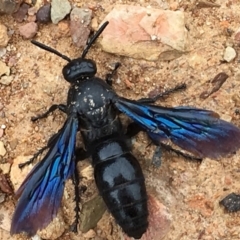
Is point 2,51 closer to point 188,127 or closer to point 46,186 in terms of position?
point 46,186

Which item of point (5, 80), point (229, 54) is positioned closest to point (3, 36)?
point (5, 80)

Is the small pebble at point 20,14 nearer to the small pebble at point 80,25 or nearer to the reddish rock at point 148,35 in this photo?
the small pebble at point 80,25

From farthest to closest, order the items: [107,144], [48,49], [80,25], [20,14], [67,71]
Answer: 1. [20,14]
2. [80,25]
3. [48,49]
4. [67,71]
5. [107,144]

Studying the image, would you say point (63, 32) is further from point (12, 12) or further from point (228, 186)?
point (228, 186)

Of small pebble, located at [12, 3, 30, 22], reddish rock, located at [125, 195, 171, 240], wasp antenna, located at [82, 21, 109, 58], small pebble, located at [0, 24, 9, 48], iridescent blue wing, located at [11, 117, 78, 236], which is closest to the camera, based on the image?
iridescent blue wing, located at [11, 117, 78, 236]

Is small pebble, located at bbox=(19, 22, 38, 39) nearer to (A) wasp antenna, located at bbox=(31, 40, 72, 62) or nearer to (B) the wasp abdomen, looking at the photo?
(A) wasp antenna, located at bbox=(31, 40, 72, 62)

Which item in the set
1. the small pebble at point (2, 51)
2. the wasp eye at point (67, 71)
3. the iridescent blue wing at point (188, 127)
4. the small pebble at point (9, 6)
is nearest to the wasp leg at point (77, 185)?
the iridescent blue wing at point (188, 127)

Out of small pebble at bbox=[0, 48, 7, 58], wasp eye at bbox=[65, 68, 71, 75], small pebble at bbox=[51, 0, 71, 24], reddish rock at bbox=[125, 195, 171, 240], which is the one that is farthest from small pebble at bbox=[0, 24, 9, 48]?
reddish rock at bbox=[125, 195, 171, 240]
